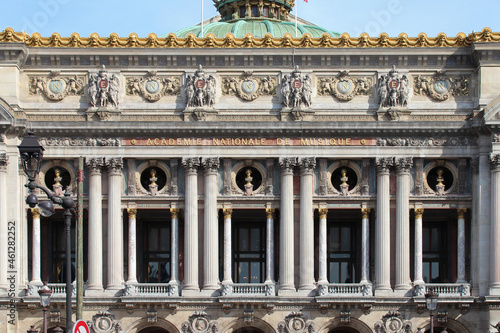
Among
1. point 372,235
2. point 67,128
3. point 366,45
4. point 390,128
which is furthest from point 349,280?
point 67,128

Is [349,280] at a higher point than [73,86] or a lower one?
lower

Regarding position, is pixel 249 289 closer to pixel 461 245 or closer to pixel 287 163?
pixel 287 163

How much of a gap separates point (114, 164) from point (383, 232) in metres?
14.4

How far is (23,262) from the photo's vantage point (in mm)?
54000

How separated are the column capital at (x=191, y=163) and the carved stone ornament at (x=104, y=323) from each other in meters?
8.49

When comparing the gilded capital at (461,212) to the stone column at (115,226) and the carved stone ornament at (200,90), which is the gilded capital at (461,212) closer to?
the carved stone ornament at (200,90)

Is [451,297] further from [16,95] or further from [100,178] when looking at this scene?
[16,95]

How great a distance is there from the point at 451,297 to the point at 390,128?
30.1 feet

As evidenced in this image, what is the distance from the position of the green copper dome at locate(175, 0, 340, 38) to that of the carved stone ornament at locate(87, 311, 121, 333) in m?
23.4

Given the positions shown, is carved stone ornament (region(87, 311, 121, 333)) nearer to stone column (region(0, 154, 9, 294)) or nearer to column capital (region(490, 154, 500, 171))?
stone column (region(0, 154, 9, 294))

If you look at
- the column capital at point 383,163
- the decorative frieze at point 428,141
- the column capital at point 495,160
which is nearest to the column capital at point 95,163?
the column capital at point 383,163

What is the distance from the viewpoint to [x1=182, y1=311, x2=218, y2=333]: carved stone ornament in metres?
53.2

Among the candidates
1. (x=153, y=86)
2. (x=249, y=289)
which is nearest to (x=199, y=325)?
(x=249, y=289)

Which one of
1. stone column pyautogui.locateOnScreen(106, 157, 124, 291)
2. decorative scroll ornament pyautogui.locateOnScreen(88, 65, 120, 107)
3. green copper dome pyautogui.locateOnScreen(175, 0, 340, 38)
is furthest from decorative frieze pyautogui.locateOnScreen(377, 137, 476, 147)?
green copper dome pyautogui.locateOnScreen(175, 0, 340, 38)
